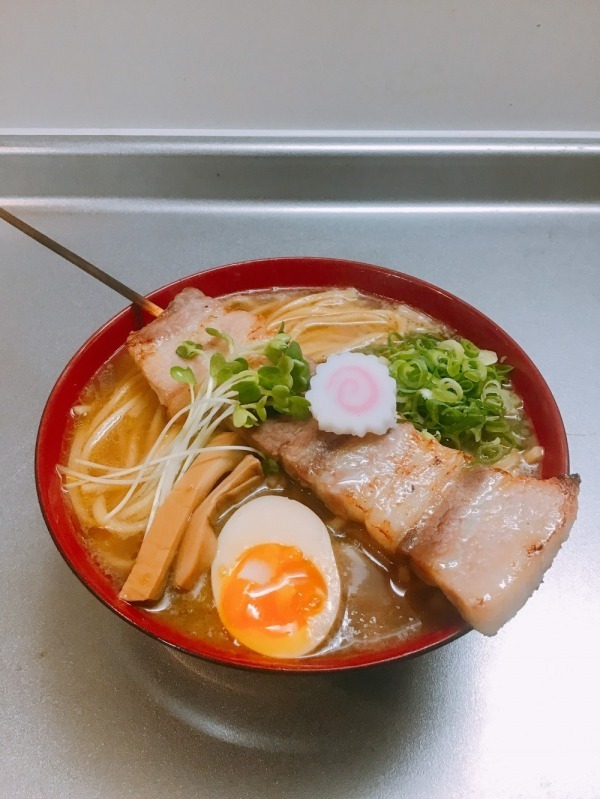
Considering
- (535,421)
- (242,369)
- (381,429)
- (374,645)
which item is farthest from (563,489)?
(242,369)

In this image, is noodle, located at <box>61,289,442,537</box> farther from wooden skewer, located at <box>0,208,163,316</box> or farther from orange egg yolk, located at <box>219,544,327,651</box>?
orange egg yolk, located at <box>219,544,327,651</box>

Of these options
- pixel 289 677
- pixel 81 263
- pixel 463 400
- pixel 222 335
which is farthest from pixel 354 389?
pixel 81 263

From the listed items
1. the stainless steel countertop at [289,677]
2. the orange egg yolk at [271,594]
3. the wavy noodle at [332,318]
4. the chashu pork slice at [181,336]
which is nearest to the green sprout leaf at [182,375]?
the chashu pork slice at [181,336]

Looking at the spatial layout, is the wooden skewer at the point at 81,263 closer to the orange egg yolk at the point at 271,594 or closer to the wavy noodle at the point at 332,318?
the wavy noodle at the point at 332,318

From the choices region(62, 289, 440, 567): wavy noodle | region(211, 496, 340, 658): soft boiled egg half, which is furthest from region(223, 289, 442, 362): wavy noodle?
region(211, 496, 340, 658): soft boiled egg half

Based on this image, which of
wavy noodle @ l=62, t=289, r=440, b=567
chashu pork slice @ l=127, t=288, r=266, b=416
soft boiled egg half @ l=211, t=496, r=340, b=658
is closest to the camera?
soft boiled egg half @ l=211, t=496, r=340, b=658

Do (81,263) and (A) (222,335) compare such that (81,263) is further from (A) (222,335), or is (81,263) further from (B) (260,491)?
(B) (260,491)

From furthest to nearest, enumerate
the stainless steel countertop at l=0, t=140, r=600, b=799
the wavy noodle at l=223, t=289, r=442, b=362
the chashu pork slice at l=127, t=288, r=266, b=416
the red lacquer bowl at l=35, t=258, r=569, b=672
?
the wavy noodle at l=223, t=289, r=442, b=362 → the chashu pork slice at l=127, t=288, r=266, b=416 → the stainless steel countertop at l=0, t=140, r=600, b=799 → the red lacquer bowl at l=35, t=258, r=569, b=672
